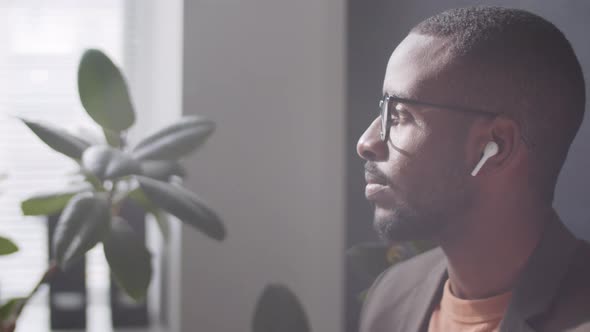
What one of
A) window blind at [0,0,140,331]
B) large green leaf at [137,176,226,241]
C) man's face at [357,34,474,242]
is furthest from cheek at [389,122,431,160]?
window blind at [0,0,140,331]

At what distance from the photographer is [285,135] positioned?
1615mm

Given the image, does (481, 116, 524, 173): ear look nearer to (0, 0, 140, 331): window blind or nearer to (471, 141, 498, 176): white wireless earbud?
(471, 141, 498, 176): white wireless earbud

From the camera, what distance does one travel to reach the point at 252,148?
1615 millimetres

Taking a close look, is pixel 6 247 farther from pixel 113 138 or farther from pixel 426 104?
pixel 426 104

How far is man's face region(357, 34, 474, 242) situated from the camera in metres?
0.70

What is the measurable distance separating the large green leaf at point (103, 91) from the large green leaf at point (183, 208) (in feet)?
0.58

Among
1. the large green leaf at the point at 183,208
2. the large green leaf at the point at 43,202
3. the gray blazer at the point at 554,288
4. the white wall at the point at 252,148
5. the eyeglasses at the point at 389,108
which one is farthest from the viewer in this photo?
the white wall at the point at 252,148

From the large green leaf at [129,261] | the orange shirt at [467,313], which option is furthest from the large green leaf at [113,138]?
the orange shirt at [467,313]

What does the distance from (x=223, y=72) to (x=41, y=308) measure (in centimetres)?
93

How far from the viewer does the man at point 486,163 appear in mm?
631

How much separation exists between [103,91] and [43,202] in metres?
0.25

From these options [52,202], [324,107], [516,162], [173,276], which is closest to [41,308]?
[173,276]

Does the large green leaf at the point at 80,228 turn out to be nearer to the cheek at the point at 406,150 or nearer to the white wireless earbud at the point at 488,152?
the cheek at the point at 406,150

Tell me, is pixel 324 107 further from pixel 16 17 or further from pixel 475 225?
pixel 16 17
